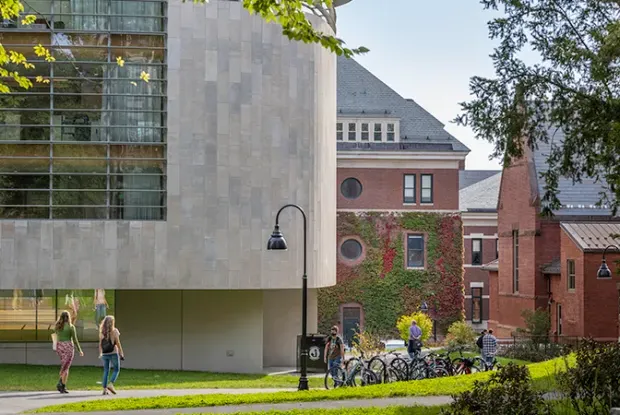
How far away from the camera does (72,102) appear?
109 feet

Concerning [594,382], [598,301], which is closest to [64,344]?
[594,382]

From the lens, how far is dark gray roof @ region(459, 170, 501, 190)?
8738cm

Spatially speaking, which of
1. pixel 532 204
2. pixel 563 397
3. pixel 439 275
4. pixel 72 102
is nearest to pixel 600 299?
pixel 532 204

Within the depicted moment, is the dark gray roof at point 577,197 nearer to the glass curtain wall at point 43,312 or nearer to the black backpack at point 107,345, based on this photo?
the glass curtain wall at point 43,312

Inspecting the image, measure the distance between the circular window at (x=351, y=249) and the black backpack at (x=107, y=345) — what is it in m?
38.3

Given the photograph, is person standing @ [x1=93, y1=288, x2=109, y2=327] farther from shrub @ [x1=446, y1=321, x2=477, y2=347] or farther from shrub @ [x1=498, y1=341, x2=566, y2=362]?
shrub @ [x1=446, y1=321, x2=477, y2=347]

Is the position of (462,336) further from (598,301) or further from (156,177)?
(156,177)

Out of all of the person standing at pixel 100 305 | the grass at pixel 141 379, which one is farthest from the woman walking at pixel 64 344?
the person standing at pixel 100 305

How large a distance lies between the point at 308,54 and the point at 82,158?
8436 mm

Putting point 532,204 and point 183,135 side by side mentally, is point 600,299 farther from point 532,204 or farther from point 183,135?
point 183,135

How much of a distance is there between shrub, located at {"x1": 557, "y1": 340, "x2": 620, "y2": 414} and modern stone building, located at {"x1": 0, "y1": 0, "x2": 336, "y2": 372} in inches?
868

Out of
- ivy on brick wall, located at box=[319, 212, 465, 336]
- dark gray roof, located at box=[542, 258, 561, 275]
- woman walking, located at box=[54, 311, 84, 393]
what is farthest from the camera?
ivy on brick wall, located at box=[319, 212, 465, 336]

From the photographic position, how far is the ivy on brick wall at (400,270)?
6006cm

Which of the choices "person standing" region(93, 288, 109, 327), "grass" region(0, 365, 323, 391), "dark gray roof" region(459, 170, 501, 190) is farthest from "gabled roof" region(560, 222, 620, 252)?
"dark gray roof" region(459, 170, 501, 190)
